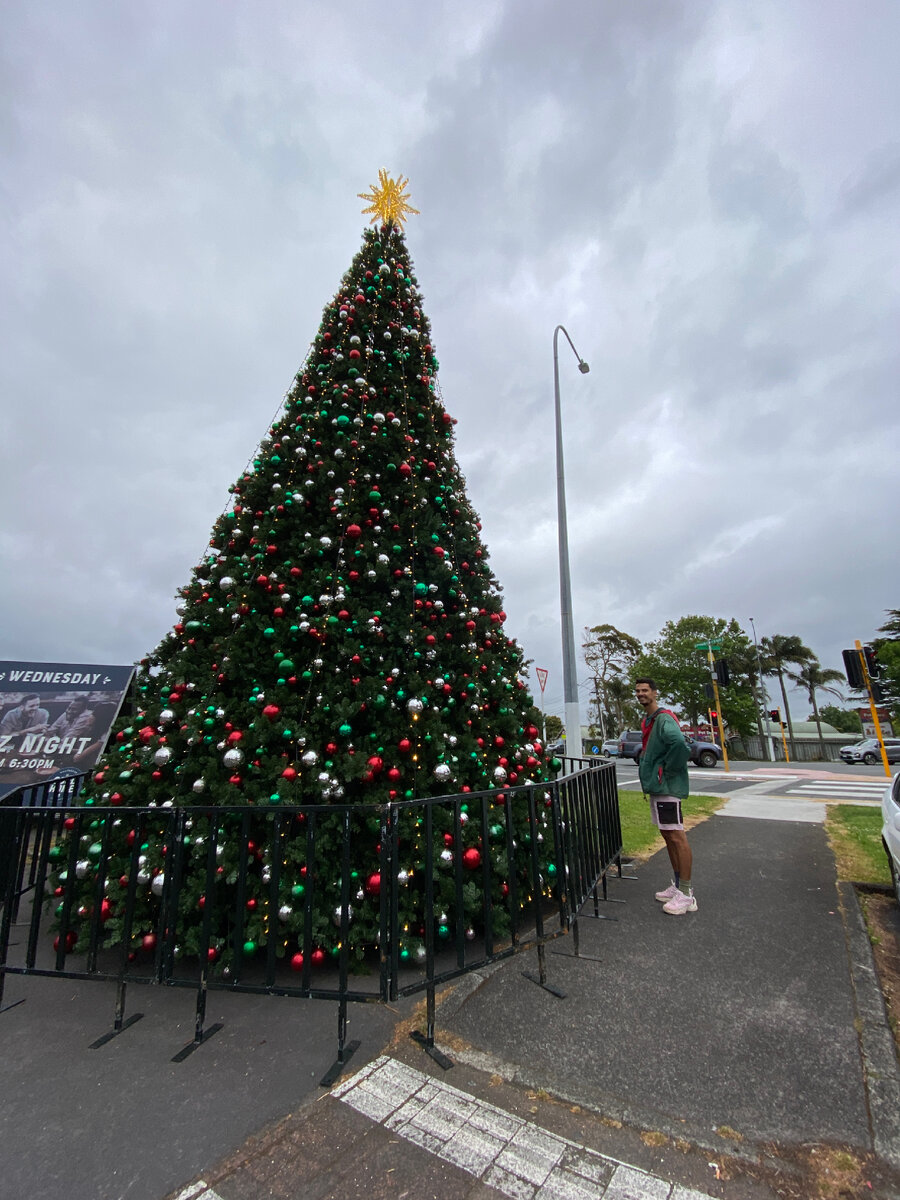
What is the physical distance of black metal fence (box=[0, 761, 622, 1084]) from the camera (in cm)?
257

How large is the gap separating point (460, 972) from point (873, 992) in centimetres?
236

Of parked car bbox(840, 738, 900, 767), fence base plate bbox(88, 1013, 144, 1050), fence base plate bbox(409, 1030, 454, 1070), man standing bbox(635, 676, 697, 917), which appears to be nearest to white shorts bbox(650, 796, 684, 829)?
man standing bbox(635, 676, 697, 917)

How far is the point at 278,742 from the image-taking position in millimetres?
3408

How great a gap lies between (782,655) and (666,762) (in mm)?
53685

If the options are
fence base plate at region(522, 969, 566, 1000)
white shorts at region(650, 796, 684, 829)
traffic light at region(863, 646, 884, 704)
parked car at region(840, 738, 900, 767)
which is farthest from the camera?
parked car at region(840, 738, 900, 767)

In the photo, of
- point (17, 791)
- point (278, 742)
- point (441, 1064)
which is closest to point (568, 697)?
point (278, 742)

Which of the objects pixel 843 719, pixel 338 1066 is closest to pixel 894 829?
pixel 338 1066

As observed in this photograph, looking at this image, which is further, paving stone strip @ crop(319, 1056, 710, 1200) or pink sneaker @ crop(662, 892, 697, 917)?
pink sneaker @ crop(662, 892, 697, 917)

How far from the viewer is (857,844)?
6457 millimetres

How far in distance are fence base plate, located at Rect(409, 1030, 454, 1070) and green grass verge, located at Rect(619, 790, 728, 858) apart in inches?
173

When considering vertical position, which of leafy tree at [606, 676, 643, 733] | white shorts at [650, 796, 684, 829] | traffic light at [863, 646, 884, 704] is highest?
leafy tree at [606, 676, 643, 733]

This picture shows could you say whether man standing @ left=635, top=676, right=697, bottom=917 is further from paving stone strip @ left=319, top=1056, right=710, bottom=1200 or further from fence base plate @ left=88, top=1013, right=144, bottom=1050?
fence base plate @ left=88, top=1013, right=144, bottom=1050

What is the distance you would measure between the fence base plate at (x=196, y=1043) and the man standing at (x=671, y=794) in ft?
10.5

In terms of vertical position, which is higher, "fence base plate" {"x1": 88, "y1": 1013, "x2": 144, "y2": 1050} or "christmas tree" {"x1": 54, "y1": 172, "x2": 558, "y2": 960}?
"christmas tree" {"x1": 54, "y1": 172, "x2": 558, "y2": 960}
